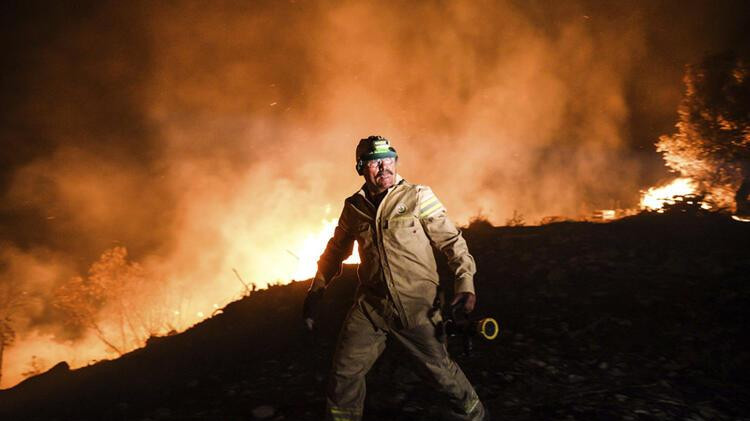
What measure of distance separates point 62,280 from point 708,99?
62820mm

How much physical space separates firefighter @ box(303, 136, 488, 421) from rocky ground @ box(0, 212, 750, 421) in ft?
3.52

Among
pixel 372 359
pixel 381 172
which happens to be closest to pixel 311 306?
pixel 372 359

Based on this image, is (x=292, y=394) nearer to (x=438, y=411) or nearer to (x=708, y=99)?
(x=438, y=411)

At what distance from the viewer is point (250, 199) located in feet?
120

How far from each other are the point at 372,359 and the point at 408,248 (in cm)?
84

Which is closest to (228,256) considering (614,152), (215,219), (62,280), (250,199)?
(215,219)

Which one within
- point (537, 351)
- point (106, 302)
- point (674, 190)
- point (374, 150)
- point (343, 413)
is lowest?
point (343, 413)

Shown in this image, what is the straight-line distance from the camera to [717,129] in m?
16.1

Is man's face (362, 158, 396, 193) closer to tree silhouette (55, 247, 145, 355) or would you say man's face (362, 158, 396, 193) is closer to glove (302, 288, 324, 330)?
glove (302, 288, 324, 330)

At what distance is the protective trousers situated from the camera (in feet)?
9.35

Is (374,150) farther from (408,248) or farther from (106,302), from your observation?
(106,302)

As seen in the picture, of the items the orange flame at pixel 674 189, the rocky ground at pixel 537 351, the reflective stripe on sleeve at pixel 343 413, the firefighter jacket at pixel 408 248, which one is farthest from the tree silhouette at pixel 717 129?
the reflective stripe on sleeve at pixel 343 413

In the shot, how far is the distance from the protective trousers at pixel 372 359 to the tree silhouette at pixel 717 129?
16.7 m

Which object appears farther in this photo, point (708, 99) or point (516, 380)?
point (708, 99)
